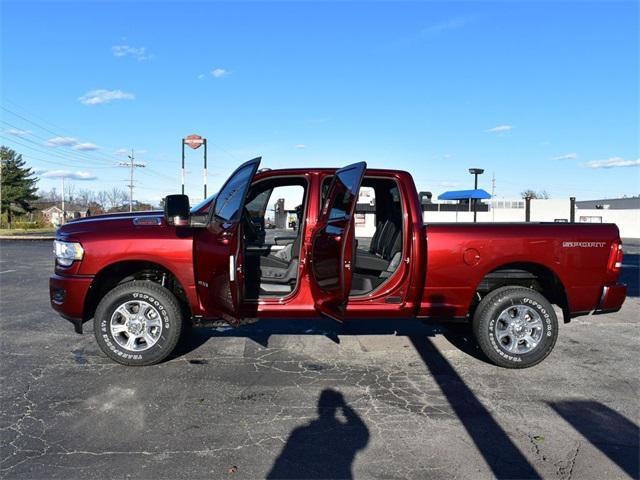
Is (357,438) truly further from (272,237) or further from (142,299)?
(272,237)

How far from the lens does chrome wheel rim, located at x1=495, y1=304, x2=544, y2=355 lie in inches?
192

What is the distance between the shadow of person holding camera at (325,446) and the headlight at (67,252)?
2.76 meters

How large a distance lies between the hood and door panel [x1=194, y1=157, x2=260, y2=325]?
0.59 m

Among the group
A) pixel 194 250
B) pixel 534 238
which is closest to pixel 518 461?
pixel 534 238

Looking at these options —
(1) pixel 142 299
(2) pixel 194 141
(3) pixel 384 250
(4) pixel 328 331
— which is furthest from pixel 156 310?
(2) pixel 194 141

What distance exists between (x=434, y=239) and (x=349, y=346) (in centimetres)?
173

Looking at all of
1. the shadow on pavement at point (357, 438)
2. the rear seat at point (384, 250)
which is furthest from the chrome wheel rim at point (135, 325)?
the rear seat at point (384, 250)

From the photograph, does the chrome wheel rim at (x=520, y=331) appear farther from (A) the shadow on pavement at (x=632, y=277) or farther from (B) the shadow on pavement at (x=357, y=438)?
(A) the shadow on pavement at (x=632, y=277)

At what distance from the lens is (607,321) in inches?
288

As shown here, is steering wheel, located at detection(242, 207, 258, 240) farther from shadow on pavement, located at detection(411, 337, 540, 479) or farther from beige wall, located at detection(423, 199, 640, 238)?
beige wall, located at detection(423, 199, 640, 238)

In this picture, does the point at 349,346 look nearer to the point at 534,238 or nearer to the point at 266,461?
the point at 534,238

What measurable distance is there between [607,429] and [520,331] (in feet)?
4.69

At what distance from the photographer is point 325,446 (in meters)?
3.25

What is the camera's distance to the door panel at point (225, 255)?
14.2 feet
